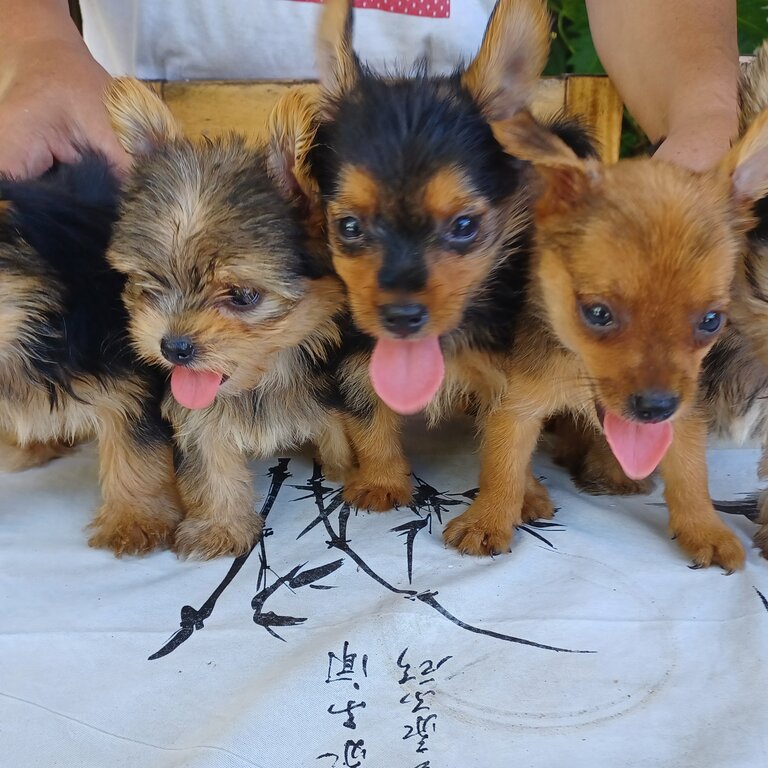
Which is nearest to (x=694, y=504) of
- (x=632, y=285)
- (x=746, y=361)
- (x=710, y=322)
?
(x=746, y=361)

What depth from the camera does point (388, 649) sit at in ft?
5.49

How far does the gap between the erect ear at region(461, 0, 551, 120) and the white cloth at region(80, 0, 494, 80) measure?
4.34 feet

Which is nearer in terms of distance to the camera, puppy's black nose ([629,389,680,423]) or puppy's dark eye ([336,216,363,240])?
puppy's black nose ([629,389,680,423])

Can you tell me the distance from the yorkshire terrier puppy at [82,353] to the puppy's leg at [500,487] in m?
0.83

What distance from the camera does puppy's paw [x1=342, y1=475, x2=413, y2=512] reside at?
220 cm

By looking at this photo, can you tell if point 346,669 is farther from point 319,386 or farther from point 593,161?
point 593,161

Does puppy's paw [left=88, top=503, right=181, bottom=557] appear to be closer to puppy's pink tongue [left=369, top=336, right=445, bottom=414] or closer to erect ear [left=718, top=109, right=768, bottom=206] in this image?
puppy's pink tongue [left=369, top=336, right=445, bottom=414]

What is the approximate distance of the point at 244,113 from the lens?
2936 millimetres

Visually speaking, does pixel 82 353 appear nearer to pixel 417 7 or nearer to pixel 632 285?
pixel 632 285

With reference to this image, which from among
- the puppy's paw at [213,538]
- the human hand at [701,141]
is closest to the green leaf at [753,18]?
the human hand at [701,141]

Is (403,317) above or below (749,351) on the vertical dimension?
above

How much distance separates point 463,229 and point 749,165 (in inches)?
24.6

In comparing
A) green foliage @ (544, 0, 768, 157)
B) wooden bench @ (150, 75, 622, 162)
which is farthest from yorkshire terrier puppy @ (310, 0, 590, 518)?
green foliage @ (544, 0, 768, 157)

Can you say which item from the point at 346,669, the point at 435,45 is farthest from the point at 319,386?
the point at 435,45
